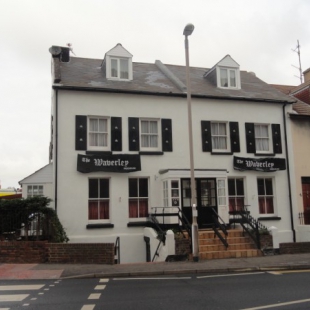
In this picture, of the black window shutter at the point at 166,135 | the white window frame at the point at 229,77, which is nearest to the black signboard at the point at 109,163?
the black window shutter at the point at 166,135

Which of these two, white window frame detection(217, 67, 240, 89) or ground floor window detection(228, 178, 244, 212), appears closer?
ground floor window detection(228, 178, 244, 212)

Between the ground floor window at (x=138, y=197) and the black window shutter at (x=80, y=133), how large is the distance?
275 cm

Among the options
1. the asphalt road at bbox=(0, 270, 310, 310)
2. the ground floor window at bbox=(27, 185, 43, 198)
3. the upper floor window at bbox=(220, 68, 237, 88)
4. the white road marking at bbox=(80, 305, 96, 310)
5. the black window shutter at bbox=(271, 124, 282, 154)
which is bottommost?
the asphalt road at bbox=(0, 270, 310, 310)

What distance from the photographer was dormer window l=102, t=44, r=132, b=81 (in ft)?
63.8

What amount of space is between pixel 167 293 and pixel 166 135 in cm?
1042

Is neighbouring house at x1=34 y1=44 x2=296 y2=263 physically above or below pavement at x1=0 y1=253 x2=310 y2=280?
above

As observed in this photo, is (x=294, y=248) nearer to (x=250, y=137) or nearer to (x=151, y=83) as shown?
(x=250, y=137)

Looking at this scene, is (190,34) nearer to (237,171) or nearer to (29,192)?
(237,171)

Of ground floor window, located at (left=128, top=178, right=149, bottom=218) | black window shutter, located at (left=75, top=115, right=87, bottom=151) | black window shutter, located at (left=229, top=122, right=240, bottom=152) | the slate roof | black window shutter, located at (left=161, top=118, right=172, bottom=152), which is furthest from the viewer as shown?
black window shutter, located at (left=229, top=122, right=240, bottom=152)

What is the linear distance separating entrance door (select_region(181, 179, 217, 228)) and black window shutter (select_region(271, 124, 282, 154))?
13.4 feet

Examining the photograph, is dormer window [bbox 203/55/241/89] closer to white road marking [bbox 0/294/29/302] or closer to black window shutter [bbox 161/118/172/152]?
black window shutter [bbox 161/118/172/152]

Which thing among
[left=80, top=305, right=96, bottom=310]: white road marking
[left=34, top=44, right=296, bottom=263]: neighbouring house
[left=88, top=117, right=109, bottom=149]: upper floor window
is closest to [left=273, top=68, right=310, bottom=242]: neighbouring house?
[left=34, top=44, right=296, bottom=263]: neighbouring house

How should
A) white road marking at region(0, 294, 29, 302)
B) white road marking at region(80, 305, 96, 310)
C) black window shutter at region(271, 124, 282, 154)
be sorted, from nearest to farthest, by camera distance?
white road marking at region(80, 305, 96, 310) < white road marking at region(0, 294, 29, 302) < black window shutter at region(271, 124, 282, 154)

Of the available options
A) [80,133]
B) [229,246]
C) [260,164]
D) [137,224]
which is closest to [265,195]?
[260,164]
